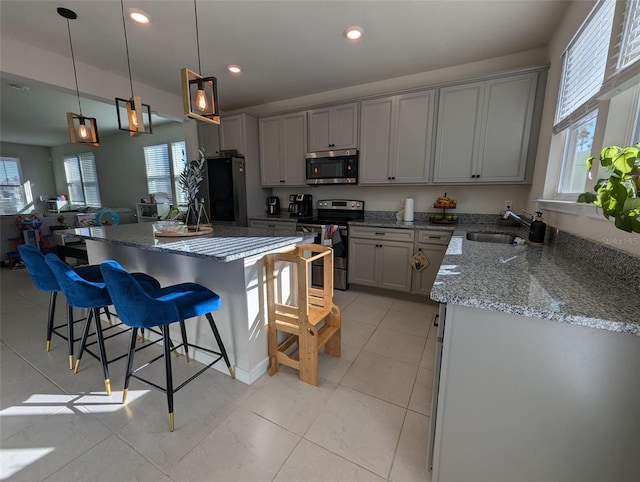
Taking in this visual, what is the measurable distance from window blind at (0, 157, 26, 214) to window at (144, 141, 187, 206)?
4.69 metres

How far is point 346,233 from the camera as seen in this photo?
3.33 metres

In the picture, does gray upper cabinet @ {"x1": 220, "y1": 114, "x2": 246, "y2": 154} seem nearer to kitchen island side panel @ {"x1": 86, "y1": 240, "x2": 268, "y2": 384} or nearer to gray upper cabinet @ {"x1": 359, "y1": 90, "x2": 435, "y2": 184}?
gray upper cabinet @ {"x1": 359, "y1": 90, "x2": 435, "y2": 184}

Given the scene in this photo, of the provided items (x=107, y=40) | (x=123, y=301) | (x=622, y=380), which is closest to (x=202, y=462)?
(x=123, y=301)

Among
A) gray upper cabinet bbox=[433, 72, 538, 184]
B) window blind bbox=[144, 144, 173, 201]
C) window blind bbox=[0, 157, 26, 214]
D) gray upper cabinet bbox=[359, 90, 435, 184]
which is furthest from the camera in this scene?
window blind bbox=[0, 157, 26, 214]

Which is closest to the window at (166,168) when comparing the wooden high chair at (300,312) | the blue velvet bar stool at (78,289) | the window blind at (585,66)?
the blue velvet bar stool at (78,289)

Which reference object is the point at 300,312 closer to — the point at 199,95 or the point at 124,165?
the point at 199,95

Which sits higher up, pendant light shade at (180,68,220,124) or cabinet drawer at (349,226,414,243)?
pendant light shade at (180,68,220,124)

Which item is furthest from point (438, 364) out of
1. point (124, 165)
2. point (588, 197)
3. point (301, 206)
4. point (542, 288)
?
point (124, 165)

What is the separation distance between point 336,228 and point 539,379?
2462mm

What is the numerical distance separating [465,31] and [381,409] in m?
3.06

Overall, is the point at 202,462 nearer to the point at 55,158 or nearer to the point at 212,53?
the point at 212,53

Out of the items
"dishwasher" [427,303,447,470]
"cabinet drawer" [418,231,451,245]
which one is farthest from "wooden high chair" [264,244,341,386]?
"cabinet drawer" [418,231,451,245]

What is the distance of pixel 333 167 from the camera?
11.4ft

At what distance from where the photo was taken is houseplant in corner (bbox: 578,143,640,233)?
2.42ft
